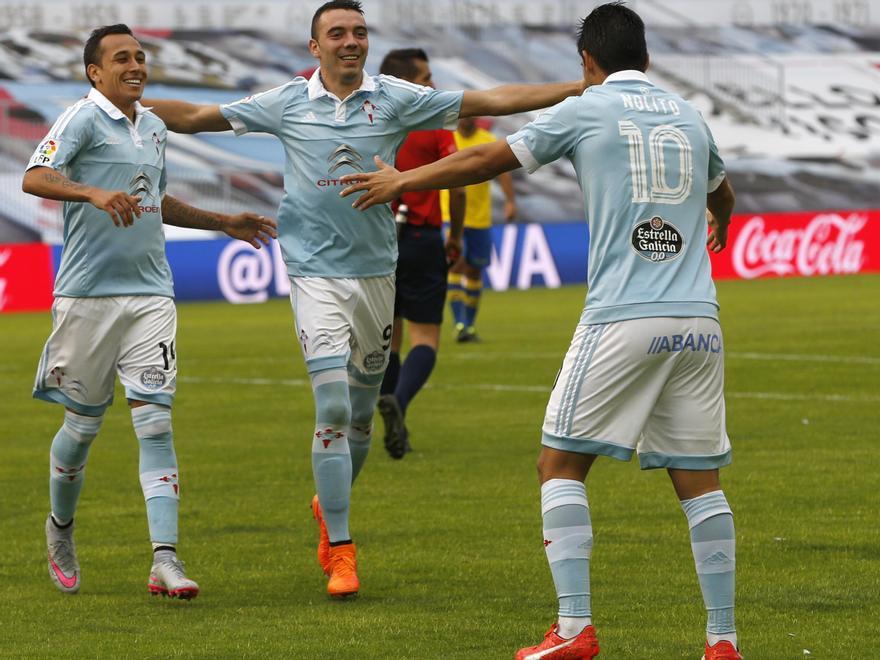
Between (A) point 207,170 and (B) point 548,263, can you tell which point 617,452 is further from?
(A) point 207,170

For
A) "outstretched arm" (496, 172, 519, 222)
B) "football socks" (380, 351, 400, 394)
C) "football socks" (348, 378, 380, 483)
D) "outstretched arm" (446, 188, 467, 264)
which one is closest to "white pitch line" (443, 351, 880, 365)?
"outstretched arm" (496, 172, 519, 222)

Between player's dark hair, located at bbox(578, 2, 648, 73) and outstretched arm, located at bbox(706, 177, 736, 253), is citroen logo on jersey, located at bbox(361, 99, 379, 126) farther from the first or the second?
player's dark hair, located at bbox(578, 2, 648, 73)

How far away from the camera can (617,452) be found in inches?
197

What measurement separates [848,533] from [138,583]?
310 cm

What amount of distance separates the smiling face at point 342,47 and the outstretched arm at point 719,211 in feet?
5.69

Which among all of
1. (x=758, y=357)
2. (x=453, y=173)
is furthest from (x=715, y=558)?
(x=758, y=357)

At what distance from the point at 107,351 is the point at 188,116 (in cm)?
105

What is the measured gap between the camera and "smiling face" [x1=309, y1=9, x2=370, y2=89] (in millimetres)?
6750

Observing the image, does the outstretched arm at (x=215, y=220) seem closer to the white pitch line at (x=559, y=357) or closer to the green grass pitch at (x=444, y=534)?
the green grass pitch at (x=444, y=534)

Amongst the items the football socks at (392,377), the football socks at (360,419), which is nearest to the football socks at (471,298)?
the football socks at (392,377)

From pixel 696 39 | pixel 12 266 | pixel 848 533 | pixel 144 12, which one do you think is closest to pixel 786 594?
pixel 848 533

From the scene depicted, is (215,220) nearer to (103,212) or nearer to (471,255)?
(103,212)

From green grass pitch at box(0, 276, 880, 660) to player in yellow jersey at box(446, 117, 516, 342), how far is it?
9.16ft

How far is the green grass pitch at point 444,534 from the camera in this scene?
5.72m
